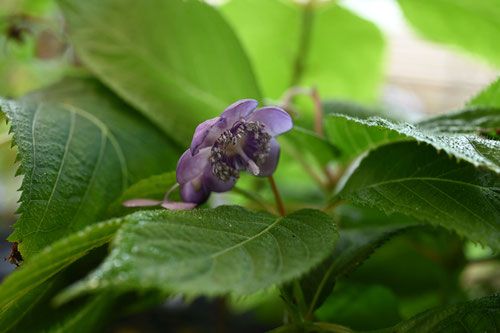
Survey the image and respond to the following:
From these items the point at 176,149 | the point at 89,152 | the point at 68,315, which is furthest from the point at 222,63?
the point at 68,315

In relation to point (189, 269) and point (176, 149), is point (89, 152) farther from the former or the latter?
point (189, 269)

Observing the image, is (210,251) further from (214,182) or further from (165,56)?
(165,56)

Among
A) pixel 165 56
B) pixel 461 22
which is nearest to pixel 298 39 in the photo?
pixel 461 22

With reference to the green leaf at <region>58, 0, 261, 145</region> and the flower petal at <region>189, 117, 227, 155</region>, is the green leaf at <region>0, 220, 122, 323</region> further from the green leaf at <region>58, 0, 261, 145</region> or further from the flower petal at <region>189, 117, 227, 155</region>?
the green leaf at <region>58, 0, 261, 145</region>

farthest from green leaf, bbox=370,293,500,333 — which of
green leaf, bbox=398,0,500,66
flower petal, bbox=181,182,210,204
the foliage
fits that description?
green leaf, bbox=398,0,500,66

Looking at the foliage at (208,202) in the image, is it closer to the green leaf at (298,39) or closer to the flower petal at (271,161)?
the flower petal at (271,161)
